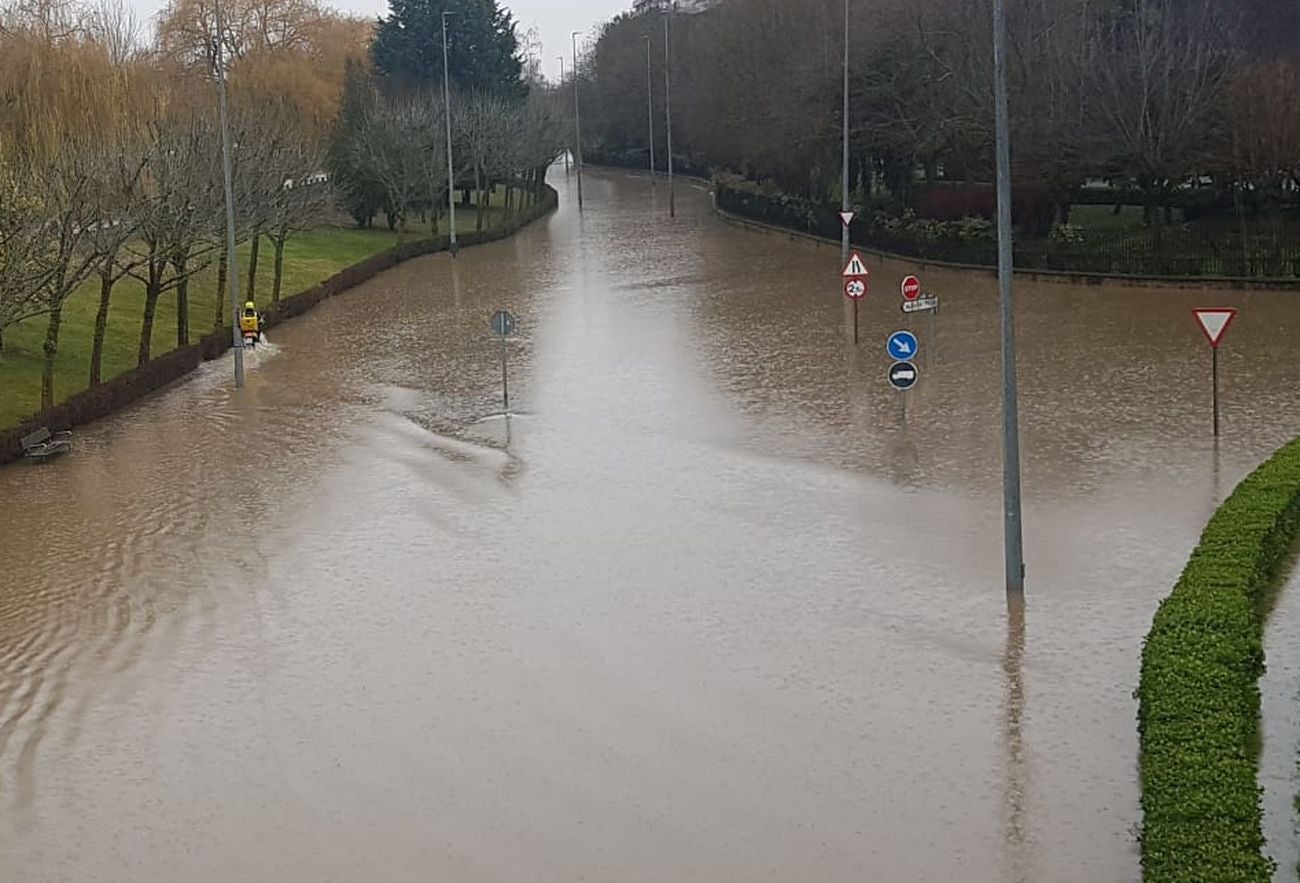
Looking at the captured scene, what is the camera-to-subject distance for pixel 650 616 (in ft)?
52.2

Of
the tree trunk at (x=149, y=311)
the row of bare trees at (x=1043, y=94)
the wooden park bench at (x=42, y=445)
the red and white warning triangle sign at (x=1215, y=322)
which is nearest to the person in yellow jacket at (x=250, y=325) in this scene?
the tree trunk at (x=149, y=311)

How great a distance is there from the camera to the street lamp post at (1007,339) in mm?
14758

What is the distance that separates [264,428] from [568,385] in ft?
19.7

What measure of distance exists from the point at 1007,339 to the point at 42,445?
17.1m

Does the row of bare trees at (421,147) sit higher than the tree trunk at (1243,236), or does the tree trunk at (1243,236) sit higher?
the row of bare trees at (421,147)

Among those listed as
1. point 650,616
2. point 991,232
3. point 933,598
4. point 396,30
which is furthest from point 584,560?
point 396,30

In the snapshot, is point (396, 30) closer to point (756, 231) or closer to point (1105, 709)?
point (756, 231)

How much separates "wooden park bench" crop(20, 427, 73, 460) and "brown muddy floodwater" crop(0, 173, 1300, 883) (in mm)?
374

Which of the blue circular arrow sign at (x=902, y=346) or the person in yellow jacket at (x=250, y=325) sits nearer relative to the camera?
the blue circular arrow sign at (x=902, y=346)

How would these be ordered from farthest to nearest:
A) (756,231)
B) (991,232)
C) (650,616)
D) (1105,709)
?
(756,231)
(991,232)
(650,616)
(1105,709)

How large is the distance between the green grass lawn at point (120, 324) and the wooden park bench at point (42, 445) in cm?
146

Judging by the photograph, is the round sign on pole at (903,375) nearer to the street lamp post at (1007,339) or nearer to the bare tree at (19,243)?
the street lamp post at (1007,339)

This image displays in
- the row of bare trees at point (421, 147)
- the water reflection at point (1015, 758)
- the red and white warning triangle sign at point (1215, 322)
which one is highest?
the row of bare trees at point (421, 147)

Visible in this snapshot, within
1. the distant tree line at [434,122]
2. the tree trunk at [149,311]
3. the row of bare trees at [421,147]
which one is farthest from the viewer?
the distant tree line at [434,122]
